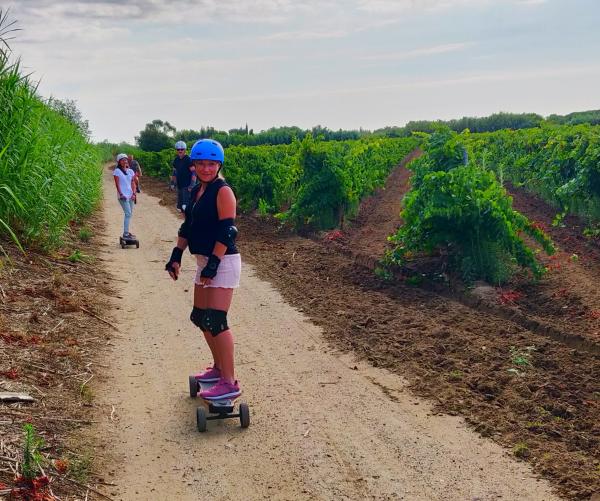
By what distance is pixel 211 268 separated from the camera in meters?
5.18

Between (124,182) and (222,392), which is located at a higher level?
(124,182)

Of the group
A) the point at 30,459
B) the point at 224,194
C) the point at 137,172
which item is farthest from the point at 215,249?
the point at 137,172

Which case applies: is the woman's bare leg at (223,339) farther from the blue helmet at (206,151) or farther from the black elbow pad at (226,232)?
the blue helmet at (206,151)

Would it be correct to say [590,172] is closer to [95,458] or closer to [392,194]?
[392,194]

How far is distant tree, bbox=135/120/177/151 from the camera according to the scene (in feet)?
255

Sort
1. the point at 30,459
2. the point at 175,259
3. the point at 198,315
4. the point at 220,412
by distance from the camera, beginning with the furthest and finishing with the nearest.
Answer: the point at 175,259
the point at 198,315
the point at 220,412
the point at 30,459

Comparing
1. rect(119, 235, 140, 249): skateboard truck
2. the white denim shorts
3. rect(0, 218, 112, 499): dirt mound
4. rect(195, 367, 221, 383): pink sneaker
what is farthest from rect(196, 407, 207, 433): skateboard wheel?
rect(119, 235, 140, 249): skateboard truck

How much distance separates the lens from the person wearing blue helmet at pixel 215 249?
5312 millimetres

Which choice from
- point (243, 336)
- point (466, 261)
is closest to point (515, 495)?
point (243, 336)

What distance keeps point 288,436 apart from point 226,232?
158 cm

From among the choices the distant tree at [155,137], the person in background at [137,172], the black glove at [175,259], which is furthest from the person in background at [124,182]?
the distant tree at [155,137]

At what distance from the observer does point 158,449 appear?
4.95m

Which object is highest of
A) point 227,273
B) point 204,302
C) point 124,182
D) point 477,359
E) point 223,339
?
point 124,182

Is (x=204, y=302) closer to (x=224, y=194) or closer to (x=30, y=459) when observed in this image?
(x=224, y=194)
